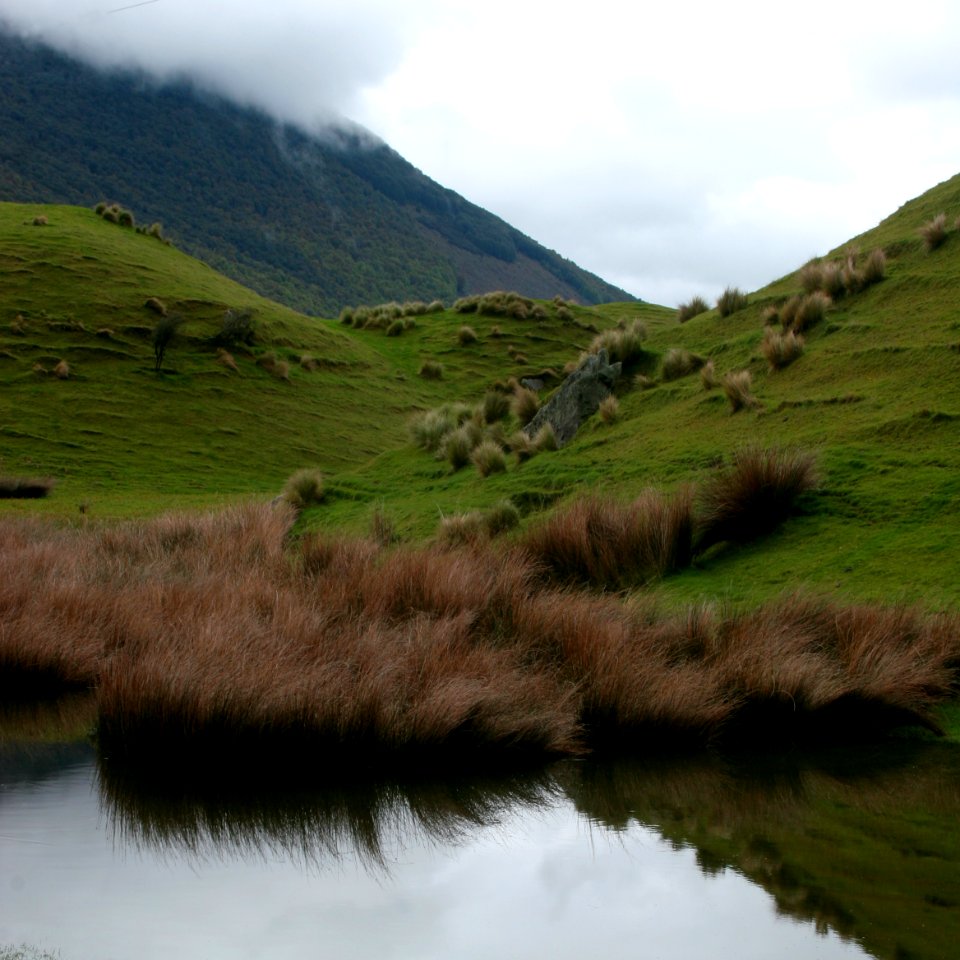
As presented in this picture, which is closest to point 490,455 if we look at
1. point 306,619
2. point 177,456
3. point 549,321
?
point 306,619

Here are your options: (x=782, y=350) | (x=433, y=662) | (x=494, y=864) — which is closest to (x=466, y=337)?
(x=782, y=350)

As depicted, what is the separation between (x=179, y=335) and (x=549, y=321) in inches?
669

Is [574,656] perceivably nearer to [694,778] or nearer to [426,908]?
[694,778]

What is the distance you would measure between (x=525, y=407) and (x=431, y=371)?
21.8m

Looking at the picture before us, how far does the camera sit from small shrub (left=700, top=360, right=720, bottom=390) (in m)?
14.0

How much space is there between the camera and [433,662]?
6.25m

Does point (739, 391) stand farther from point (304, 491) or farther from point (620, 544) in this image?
point (304, 491)

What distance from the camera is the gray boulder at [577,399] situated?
50.9ft

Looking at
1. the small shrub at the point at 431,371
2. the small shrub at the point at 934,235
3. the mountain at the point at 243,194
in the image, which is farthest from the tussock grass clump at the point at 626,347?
the mountain at the point at 243,194

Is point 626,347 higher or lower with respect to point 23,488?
higher

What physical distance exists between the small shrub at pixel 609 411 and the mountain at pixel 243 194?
90752 mm

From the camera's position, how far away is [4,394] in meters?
28.4

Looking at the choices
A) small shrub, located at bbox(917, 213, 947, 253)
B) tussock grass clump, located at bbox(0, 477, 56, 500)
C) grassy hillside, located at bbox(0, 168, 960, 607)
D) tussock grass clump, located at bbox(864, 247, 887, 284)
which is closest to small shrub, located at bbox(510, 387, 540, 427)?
grassy hillside, located at bbox(0, 168, 960, 607)

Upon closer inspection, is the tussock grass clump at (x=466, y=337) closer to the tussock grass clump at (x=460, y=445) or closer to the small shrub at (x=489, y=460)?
the tussock grass clump at (x=460, y=445)
